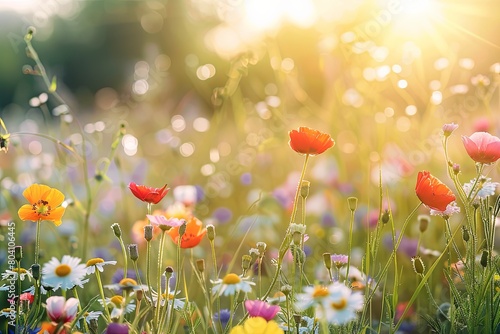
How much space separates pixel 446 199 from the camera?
1.09m

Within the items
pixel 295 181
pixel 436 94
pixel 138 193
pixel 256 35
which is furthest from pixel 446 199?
pixel 256 35

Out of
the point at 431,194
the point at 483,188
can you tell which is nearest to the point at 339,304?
the point at 431,194

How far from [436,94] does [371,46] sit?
25 centimetres

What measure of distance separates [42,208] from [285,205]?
1.27m

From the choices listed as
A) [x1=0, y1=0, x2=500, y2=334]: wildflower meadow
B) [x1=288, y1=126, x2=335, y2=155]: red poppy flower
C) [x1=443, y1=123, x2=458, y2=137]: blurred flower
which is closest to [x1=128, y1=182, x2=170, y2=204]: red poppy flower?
[x1=0, y1=0, x2=500, y2=334]: wildflower meadow

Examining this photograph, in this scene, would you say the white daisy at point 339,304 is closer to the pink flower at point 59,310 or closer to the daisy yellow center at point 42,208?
the pink flower at point 59,310

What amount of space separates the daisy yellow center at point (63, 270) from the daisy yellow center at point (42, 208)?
0.14m

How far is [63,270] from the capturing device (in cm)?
105

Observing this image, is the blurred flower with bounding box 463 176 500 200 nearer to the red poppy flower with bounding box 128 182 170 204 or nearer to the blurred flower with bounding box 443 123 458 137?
the blurred flower with bounding box 443 123 458 137

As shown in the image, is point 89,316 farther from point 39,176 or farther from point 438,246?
point 39,176

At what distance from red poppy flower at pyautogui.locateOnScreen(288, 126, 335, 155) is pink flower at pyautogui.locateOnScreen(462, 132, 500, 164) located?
0.23m

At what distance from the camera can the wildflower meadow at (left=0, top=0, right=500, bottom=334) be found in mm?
1107

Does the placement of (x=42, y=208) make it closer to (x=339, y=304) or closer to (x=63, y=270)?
(x=63, y=270)

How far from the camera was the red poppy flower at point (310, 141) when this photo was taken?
1107mm
